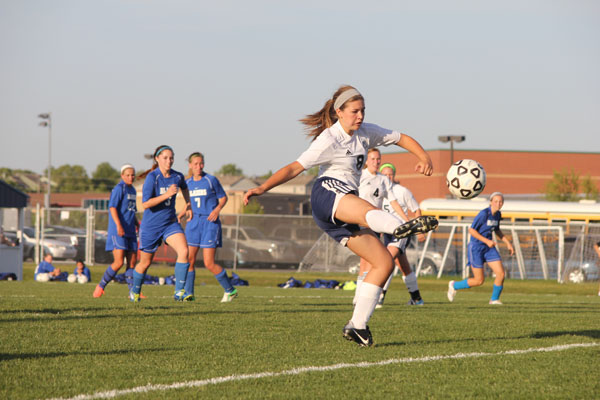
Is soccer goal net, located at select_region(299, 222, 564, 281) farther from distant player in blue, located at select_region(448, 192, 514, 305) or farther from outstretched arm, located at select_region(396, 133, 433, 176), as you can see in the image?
outstretched arm, located at select_region(396, 133, 433, 176)

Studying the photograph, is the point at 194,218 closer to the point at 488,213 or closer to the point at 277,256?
the point at 488,213

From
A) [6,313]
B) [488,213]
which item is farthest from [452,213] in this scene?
[6,313]

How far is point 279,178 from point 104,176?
→ 157 m

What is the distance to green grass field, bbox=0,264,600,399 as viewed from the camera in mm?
4332

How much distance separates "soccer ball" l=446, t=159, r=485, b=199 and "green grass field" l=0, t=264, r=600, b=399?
1.49 m

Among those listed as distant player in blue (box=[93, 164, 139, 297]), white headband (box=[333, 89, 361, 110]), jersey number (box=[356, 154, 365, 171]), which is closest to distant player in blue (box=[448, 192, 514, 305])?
distant player in blue (box=[93, 164, 139, 297])

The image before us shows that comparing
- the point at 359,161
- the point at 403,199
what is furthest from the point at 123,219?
the point at 359,161

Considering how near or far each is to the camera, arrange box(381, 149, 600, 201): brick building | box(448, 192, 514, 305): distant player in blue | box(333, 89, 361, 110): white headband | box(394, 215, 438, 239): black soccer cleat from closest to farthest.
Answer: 1. box(394, 215, 438, 239): black soccer cleat
2. box(333, 89, 361, 110): white headband
3. box(448, 192, 514, 305): distant player in blue
4. box(381, 149, 600, 201): brick building

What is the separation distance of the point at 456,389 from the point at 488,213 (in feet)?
28.2

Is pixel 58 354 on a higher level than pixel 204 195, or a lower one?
lower

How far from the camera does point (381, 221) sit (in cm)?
565

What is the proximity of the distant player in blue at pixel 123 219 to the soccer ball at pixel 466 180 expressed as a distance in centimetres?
519

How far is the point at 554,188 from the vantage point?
60531 millimetres

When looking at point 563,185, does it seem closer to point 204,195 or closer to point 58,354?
point 204,195
